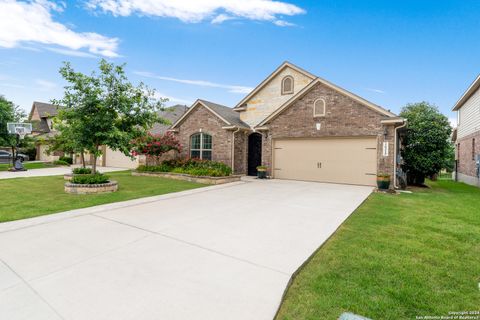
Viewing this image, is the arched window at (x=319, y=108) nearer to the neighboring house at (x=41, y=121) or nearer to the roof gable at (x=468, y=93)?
Answer: the roof gable at (x=468, y=93)

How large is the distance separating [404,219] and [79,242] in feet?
23.5

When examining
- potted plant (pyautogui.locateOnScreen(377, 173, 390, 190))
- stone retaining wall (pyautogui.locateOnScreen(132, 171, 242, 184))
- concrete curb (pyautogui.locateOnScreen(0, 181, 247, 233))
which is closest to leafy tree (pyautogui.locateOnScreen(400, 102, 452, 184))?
potted plant (pyautogui.locateOnScreen(377, 173, 390, 190))

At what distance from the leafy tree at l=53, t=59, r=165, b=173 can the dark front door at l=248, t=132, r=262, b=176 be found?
808cm

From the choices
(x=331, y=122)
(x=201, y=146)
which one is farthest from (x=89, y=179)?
(x=331, y=122)

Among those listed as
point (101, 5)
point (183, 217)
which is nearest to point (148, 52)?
point (101, 5)

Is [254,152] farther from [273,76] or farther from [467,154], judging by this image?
[467,154]

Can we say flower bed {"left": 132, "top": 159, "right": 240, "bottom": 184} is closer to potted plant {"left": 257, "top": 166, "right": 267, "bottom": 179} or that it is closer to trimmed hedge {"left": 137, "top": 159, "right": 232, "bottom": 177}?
trimmed hedge {"left": 137, "top": 159, "right": 232, "bottom": 177}

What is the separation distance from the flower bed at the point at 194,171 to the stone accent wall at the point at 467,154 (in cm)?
1402

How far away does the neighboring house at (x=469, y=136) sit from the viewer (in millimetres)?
14180

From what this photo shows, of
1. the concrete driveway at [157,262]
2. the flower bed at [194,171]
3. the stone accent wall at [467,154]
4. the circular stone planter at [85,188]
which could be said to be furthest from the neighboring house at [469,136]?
the circular stone planter at [85,188]

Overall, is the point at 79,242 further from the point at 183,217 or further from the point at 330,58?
the point at 330,58

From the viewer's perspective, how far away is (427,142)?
13.3 meters

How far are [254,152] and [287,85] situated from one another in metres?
4.90

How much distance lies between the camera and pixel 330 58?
18.9m
